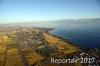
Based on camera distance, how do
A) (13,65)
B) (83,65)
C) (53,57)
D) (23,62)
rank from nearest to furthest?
(83,65) < (13,65) < (23,62) < (53,57)

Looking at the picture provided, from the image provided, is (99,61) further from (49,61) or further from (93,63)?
(49,61)

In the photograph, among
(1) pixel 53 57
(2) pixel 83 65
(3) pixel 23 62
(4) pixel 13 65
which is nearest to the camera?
(2) pixel 83 65

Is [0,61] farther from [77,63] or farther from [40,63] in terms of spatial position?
[77,63]

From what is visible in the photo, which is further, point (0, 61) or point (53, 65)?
point (0, 61)

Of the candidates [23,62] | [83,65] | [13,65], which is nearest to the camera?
[83,65]

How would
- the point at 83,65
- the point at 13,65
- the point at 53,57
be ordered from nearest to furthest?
the point at 83,65
the point at 13,65
the point at 53,57

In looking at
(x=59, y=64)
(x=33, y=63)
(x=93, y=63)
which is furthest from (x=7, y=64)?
(x=93, y=63)

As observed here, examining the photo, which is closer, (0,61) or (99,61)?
(99,61)

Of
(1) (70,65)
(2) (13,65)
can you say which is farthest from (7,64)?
(1) (70,65)
